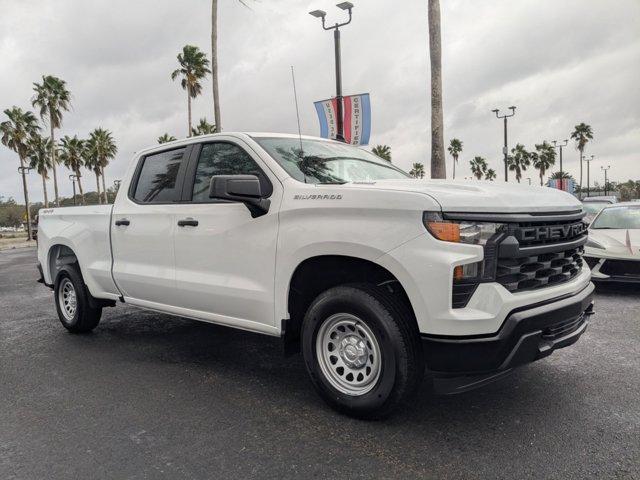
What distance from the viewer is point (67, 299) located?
6031 millimetres

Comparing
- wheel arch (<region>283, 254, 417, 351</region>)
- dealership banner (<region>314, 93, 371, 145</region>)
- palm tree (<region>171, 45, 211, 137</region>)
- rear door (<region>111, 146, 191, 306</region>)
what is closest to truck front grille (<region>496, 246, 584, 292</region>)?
wheel arch (<region>283, 254, 417, 351</region>)

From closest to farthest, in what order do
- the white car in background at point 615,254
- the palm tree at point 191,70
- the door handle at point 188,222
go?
the door handle at point 188,222 < the white car in background at point 615,254 < the palm tree at point 191,70

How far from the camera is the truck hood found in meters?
2.92

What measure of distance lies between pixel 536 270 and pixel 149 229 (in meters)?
3.19

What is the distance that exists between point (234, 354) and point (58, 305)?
8.40 ft

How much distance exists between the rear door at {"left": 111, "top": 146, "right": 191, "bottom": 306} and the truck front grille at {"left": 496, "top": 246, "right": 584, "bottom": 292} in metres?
2.69

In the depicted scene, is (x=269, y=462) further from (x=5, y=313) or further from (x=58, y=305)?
(x=5, y=313)

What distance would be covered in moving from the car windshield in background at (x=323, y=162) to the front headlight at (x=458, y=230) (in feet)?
3.34

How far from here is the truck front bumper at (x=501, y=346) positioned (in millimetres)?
2854

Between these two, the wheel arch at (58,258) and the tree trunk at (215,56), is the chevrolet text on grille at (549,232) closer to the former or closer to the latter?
the wheel arch at (58,258)

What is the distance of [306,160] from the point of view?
156 inches

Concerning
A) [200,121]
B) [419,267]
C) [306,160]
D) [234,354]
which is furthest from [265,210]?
[200,121]

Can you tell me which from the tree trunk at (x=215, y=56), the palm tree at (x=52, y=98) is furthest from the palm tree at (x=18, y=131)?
the tree trunk at (x=215, y=56)

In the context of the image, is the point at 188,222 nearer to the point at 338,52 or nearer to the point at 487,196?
the point at 487,196
